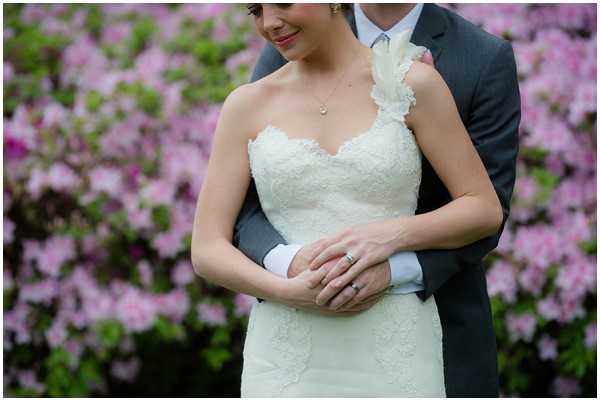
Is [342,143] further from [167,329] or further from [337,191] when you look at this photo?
[167,329]

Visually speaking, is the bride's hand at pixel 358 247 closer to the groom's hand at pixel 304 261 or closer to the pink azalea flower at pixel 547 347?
the groom's hand at pixel 304 261

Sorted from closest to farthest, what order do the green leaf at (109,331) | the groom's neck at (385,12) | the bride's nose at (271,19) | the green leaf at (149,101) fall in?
the bride's nose at (271,19) → the groom's neck at (385,12) → the green leaf at (109,331) → the green leaf at (149,101)

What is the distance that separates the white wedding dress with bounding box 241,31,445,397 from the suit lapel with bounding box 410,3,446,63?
1.07 feet

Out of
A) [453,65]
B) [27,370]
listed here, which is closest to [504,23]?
[453,65]

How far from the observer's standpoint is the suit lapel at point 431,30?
135 inches

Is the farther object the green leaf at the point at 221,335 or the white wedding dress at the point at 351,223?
the green leaf at the point at 221,335

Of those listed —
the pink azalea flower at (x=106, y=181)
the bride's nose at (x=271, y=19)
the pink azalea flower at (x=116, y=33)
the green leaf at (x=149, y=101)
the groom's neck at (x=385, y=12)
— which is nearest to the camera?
the bride's nose at (x=271, y=19)

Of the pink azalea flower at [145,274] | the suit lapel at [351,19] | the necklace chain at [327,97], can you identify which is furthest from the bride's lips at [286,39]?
the pink azalea flower at [145,274]

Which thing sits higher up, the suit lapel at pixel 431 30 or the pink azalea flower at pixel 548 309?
the suit lapel at pixel 431 30

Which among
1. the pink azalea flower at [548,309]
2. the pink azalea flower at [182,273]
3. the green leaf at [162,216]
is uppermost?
the green leaf at [162,216]

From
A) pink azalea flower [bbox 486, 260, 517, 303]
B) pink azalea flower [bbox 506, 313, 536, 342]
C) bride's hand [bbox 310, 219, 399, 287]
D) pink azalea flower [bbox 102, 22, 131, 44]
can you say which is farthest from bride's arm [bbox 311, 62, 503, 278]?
pink azalea flower [bbox 102, 22, 131, 44]

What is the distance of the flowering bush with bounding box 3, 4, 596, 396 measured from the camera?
5.38m

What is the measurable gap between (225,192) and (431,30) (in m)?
0.96

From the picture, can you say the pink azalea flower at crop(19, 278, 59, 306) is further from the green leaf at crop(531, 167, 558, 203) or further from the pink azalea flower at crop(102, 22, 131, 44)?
the green leaf at crop(531, 167, 558, 203)
